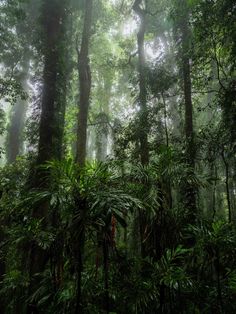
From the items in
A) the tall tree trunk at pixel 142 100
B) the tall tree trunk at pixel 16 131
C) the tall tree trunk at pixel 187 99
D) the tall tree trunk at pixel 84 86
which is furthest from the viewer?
the tall tree trunk at pixel 16 131

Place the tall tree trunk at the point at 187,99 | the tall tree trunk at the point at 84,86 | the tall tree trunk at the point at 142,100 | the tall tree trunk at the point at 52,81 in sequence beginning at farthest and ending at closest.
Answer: the tall tree trunk at the point at 142,100, the tall tree trunk at the point at 84,86, the tall tree trunk at the point at 52,81, the tall tree trunk at the point at 187,99

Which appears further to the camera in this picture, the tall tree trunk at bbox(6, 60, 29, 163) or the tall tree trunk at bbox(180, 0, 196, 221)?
the tall tree trunk at bbox(6, 60, 29, 163)

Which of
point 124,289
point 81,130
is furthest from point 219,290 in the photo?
point 81,130

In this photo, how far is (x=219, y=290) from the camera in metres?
3.34

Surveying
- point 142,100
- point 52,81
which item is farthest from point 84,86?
point 142,100

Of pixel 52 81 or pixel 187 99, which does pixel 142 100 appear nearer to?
pixel 187 99

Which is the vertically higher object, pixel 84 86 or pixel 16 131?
pixel 16 131

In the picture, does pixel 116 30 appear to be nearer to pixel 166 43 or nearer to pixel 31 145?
pixel 166 43

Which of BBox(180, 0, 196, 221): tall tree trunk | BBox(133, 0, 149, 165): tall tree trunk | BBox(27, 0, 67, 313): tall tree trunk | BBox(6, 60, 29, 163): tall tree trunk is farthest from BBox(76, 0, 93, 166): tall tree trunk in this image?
BBox(6, 60, 29, 163): tall tree trunk

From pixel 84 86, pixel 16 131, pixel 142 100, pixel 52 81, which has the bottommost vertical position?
pixel 52 81

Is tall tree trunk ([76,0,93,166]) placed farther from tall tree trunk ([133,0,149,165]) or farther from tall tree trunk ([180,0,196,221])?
tall tree trunk ([180,0,196,221])

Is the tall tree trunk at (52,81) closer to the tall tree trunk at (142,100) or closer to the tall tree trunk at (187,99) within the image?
the tall tree trunk at (142,100)

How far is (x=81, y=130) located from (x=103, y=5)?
→ 907cm

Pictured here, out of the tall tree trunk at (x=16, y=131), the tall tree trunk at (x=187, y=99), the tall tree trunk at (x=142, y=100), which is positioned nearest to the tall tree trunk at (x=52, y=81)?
the tall tree trunk at (x=142, y=100)
